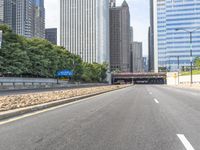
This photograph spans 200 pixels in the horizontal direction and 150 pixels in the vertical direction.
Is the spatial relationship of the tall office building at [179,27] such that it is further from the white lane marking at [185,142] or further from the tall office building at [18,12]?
the white lane marking at [185,142]

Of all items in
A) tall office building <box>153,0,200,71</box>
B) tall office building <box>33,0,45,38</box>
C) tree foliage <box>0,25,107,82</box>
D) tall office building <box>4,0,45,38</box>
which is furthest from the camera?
tall office building <box>153,0,200,71</box>

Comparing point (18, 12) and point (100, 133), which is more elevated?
point (18, 12)

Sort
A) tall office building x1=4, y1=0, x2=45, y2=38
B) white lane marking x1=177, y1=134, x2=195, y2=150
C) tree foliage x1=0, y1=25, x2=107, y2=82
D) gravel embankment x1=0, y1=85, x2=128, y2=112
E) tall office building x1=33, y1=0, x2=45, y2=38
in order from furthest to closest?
tall office building x1=33, y1=0, x2=45, y2=38 < tree foliage x1=0, y1=25, x2=107, y2=82 < tall office building x1=4, y1=0, x2=45, y2=38 < gravel embankment x1=0, y1=85, x2=128, y2=112 < white lane marking x1=177, y1=134, x2=195, y2=150

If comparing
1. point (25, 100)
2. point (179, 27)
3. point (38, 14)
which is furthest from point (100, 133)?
point (179, 27)

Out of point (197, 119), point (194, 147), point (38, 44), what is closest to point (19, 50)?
point (38, 44)

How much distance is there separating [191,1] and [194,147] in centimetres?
Result: 18087

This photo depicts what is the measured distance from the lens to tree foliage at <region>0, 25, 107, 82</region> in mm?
63469

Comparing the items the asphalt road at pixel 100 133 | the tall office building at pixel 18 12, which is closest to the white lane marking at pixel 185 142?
the asphalt road at pixel 100 133

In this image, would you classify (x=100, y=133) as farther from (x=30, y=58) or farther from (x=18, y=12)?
(x=30, y=58)

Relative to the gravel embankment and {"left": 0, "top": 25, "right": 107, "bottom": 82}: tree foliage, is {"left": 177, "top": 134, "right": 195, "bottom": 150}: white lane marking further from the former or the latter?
{"left": 0, "top": 25, "right": 107, "bottom": 82}: tree foliage

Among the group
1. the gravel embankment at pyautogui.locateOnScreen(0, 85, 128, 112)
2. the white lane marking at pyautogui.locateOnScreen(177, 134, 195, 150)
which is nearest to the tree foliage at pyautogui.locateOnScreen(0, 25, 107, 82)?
the gravel embankment at pyautogui.locateOnScreen(0, 85, 128, 112)

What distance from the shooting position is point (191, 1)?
17812 cm

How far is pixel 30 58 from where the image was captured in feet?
246

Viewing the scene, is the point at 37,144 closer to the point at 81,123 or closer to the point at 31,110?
the point at 81,123
